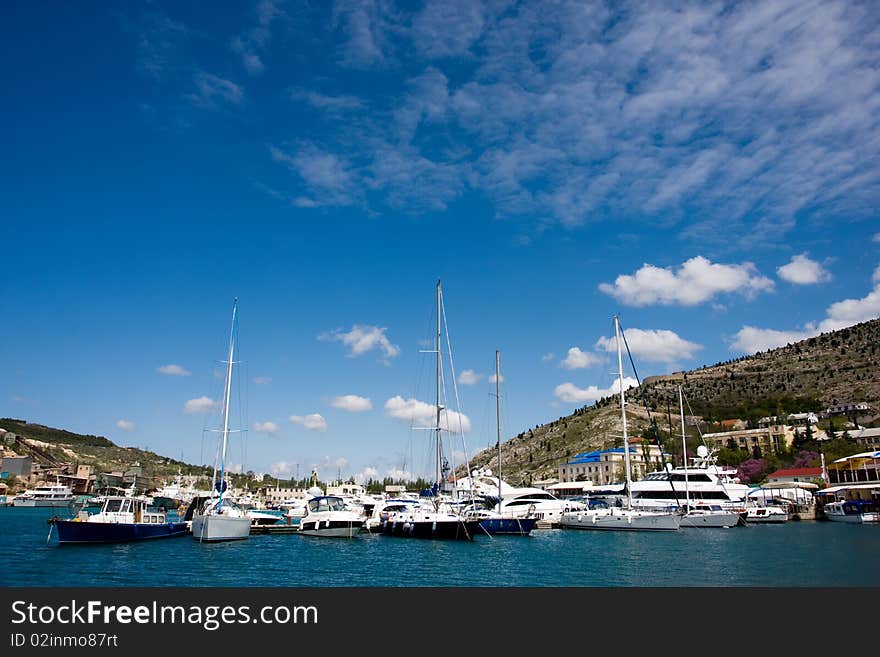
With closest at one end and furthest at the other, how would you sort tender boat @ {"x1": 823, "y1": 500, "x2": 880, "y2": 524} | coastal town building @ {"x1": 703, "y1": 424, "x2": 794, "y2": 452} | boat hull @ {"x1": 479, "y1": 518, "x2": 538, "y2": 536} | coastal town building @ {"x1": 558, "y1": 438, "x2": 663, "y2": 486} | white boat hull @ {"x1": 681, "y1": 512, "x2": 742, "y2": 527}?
boat hull @ {"x1": 479, "y1": 518, "x2": 538, "y2": 536}, white boat hull @ {"x1": 681, "y1": 512, "x2": 742, "y2": 527}, tender boat @ {"x1": 823, "y1": 500, "x2": 880, "y2": 524}, coastal town building @ {"x1": 703, "y1": 424, "x2": 794, "y2": 452}, coastal town building @ {"x1": 558, "y1": 438, "x2": 663, "y2": 486}

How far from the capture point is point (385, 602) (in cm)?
1523

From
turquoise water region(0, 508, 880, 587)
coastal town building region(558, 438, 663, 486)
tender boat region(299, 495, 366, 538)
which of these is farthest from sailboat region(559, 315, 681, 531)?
coastal town building region(558, 438, 663, 486)

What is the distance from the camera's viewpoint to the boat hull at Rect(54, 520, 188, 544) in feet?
136

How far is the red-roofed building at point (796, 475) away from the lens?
319 ft

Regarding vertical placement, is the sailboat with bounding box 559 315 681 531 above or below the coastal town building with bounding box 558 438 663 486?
below

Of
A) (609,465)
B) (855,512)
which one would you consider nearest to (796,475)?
(855,512)

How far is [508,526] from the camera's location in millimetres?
55719

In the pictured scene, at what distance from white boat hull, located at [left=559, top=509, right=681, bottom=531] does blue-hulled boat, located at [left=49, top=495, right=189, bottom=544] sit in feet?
122

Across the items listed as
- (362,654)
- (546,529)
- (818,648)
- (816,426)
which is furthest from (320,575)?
(816,426)

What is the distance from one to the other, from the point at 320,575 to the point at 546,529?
39.4m

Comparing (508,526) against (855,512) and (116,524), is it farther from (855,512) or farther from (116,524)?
(855,512)

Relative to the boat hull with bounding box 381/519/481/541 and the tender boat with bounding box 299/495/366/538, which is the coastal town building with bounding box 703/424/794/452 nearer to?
the boat hull with bounding box 381/519/481/541

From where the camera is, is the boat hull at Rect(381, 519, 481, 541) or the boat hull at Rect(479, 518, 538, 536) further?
the boat hull at Rect(479, 518, 538, 536)

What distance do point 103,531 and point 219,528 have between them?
7.62 metres
